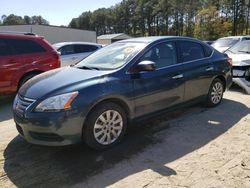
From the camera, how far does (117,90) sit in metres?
3.84

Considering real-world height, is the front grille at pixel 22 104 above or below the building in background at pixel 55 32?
below

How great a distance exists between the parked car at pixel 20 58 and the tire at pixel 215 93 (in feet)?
13.6

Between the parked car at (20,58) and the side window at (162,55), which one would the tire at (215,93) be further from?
the parked car at (20,58)

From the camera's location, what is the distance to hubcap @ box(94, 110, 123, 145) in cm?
374

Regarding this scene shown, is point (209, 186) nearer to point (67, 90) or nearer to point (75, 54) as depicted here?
point (67, 90)

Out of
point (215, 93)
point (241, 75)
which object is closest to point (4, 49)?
point (215, 93)

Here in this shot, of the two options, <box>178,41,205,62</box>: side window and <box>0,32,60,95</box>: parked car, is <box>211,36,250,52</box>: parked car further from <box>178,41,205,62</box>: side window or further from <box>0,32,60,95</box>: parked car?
<box>0,32,60,95</box>: parked car

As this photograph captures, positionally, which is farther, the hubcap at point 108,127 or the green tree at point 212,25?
the green tree at point 212,25

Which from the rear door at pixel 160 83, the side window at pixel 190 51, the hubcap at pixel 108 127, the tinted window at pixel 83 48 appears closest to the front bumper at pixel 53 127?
the hubcap at pixel 108 127

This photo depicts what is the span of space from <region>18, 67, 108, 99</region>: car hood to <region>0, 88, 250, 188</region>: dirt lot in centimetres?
87

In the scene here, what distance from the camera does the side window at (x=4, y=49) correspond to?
21.2 ft

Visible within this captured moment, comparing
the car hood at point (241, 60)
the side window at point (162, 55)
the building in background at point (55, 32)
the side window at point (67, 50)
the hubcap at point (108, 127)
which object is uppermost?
the building in background at point (55, 32)

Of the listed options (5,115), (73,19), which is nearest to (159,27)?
(73,19)

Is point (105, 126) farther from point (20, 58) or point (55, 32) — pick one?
point (55, 32)
